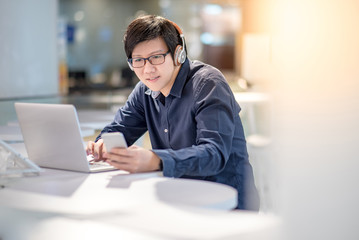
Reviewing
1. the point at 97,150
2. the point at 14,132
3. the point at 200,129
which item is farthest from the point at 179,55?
the point at 14,132

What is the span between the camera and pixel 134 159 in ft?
Answer: 4.78

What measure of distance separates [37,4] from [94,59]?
7.71 metres

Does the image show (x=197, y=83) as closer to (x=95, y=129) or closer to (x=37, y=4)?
(x=95, y=129)

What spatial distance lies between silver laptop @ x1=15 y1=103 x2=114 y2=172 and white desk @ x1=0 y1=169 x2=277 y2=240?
11 cm

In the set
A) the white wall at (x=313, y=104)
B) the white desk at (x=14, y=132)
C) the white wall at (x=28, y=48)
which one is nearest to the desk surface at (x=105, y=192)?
the white wall at (x=313, y=104)

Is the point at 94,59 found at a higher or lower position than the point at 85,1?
lower

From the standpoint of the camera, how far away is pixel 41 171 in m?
1.63

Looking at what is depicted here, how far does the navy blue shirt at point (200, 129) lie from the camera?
5.04 ft

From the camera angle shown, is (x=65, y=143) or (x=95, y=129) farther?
(x=95, y=129)

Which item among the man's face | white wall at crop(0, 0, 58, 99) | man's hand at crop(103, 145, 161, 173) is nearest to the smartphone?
man's hand at crop(103, 145, 161, 173)

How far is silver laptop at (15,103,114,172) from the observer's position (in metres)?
1.52

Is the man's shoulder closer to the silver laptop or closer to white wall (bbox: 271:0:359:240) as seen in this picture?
the silver laptop

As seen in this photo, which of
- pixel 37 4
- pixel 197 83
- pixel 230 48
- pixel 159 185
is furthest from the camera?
pixel 230 48

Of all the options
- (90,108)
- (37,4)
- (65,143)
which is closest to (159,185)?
(65,143)
